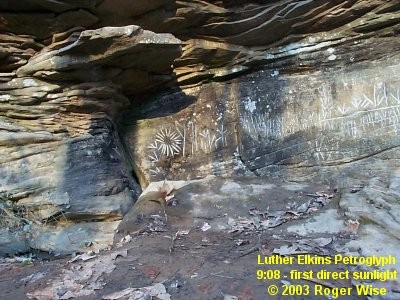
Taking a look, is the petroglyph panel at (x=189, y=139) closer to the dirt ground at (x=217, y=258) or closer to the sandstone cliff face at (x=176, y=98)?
the sandstone cliff face at (x=176, y=98)

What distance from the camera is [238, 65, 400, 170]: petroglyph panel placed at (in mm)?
5816

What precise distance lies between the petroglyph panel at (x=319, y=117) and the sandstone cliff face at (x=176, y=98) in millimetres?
17

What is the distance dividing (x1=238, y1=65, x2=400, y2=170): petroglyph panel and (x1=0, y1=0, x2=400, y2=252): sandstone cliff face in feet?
0.06

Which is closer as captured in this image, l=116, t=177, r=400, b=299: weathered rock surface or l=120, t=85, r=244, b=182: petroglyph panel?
l=116, t=177, r=400, b=299: weathered rock surface

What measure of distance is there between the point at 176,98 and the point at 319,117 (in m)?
2.56

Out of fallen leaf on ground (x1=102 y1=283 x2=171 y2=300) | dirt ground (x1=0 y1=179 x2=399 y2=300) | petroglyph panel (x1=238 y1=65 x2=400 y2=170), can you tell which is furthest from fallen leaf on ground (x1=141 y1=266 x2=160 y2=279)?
petroglyph panel (x1=238 y1=65 x2=400 y2=170)

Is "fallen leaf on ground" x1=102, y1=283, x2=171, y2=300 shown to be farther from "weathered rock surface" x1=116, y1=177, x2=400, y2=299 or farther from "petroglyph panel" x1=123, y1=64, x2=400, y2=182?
"petroglyph panel" x1=123, y1=64, x2=400, y2=182

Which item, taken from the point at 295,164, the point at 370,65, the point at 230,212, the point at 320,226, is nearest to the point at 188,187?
the point at 230,212

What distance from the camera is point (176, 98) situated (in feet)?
22.7

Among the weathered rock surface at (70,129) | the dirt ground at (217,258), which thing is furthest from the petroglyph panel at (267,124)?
the dirt ground at (217,258)

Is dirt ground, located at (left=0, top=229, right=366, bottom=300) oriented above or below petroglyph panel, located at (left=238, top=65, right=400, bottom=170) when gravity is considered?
below

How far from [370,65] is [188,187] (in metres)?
3.52

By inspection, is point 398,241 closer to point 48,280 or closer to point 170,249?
point 170,249

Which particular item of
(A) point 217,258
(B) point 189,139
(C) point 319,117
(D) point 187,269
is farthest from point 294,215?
(B) point 189,139
